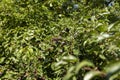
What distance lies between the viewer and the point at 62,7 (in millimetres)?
3400

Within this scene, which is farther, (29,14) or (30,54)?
(29,14)

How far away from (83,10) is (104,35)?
1.83 meters

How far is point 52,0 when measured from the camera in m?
3.39

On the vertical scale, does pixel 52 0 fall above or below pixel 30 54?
above

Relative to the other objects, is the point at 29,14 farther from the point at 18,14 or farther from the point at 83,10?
the point at 83,10

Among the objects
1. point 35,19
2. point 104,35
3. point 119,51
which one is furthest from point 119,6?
point 104,35

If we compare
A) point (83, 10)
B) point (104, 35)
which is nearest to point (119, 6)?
point (83, 10)

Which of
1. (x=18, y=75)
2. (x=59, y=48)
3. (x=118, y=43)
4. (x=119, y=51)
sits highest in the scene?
(x=118, y=43)

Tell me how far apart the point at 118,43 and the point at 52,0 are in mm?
2179

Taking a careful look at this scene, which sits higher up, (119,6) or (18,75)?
(119,6)

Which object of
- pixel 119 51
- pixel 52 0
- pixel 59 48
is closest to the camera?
pixel 119 51

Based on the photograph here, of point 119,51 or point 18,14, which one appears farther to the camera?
point 18,14

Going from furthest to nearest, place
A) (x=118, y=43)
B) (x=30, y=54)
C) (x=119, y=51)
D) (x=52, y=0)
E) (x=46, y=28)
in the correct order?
1. (x=52, y=0)
2. (x=46, y=28)
3. (x=30, y=54)
4. (x=119, y=51)
5. (x=118, y=43)

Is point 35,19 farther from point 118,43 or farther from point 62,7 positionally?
point 118,43
